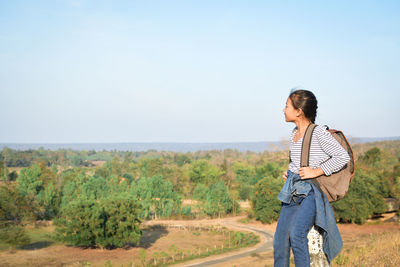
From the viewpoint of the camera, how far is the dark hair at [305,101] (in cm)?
311

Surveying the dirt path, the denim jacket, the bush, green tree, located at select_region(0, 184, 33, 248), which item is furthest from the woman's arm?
green tree, located at select_region(0, 184, 33, 248)

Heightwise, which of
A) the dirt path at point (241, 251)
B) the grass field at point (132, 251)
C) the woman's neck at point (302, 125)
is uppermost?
the woman's neck at point (302, 125)

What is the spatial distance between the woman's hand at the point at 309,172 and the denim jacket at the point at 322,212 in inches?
2.5

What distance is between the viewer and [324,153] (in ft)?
9.95

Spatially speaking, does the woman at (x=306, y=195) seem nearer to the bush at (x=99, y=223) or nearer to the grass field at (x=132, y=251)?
the grass field at (x=132, y=251)

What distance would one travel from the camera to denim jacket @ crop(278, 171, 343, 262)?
2896 mm

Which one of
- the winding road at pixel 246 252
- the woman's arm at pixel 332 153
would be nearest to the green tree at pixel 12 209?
the winding road at pixel 246 252

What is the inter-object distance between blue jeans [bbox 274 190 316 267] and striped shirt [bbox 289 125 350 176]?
0.24 metres

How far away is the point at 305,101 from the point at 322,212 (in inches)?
36.1

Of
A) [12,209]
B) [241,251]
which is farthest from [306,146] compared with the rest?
[12,209]

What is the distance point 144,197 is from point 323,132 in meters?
44.3

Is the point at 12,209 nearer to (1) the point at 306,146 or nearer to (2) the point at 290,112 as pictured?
(2) the point at 290,112

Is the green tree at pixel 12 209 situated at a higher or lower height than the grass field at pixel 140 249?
higher

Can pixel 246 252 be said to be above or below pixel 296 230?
below
